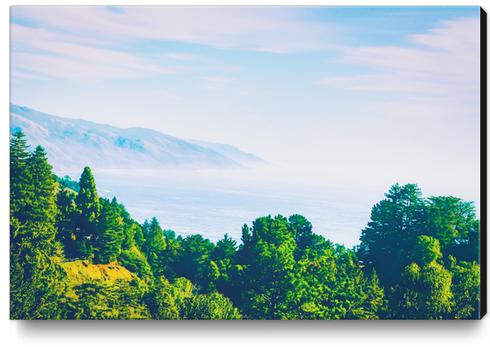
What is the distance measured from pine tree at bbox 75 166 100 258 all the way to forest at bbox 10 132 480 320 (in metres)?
0.01

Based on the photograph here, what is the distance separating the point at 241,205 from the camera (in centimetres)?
991

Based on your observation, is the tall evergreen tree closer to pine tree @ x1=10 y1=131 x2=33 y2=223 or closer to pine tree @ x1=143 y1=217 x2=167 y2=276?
pine tree @ x1=143 y1=217 x2=167 y2=276

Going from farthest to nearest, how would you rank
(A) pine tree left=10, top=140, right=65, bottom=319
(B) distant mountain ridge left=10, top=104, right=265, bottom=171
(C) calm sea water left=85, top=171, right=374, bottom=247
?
(C) calm sea water left=85, top=171, right=374, bottom=247 < (B) distant mountain ridge left=10, top=104, right=265, bottom=171 < (A) pine tree left=10, top=140, right=65, bottom=319

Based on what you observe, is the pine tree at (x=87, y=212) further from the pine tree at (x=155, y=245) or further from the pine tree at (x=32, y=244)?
the pine tree at (x=155, y=245)

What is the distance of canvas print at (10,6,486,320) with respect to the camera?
9609 mm

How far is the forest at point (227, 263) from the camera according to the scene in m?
9.64

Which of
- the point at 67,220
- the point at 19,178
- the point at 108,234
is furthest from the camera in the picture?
the point at 108,234

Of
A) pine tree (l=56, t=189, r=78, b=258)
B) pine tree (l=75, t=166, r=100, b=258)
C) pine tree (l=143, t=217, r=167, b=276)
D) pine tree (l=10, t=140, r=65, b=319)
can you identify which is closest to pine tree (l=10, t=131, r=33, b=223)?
pine tree (l=10, t=140, r=65, b=319)

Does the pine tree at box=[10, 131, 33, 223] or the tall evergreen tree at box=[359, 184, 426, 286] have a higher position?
the pine tree at box=[10, 131, 33, 223]

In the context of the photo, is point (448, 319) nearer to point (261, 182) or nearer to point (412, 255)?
point (412, 255)

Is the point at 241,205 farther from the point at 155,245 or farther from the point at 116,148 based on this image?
the point at 116,148

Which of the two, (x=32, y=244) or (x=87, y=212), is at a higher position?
(x=87, y=212)

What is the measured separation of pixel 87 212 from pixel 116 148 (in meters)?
0.80

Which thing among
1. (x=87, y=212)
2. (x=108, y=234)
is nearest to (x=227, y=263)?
(x=108, y=234)
